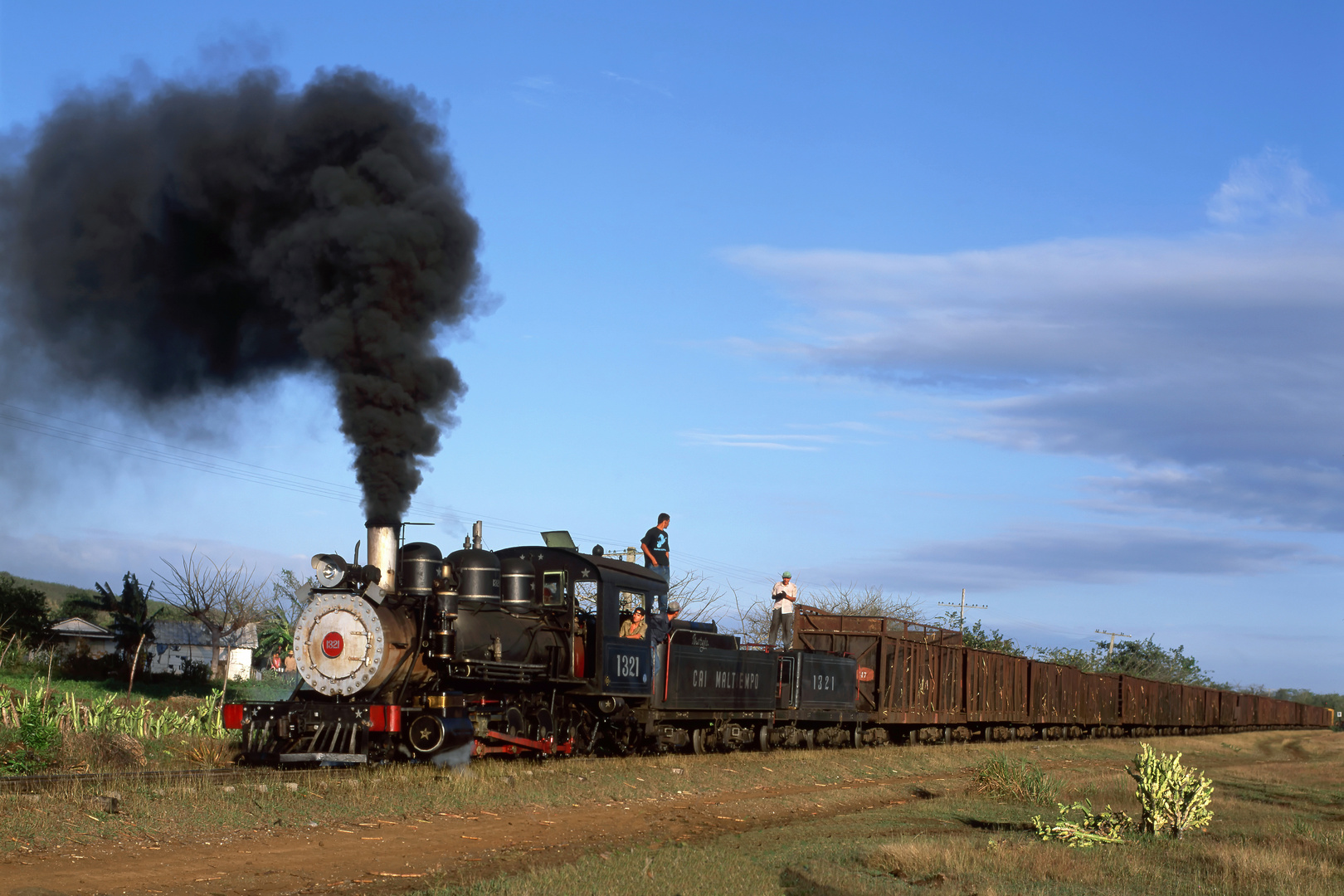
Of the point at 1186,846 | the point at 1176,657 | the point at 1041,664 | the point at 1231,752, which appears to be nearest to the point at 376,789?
the point at 1186,846

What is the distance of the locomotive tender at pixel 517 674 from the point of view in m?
14.5

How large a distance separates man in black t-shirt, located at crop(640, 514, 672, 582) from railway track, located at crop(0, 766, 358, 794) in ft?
22.1

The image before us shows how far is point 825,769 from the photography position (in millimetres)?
19734

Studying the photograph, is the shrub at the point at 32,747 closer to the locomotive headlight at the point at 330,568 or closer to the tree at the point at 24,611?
the locomotive headlight at the point at 330,568

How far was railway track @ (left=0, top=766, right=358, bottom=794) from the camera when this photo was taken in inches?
456

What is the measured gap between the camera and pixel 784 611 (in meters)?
24.7

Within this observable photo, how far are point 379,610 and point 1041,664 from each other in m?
25.8

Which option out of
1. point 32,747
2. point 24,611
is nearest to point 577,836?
point 32,747

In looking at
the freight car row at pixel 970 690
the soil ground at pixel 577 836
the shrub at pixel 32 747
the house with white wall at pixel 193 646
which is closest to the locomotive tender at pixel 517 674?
the freight car row at pixel 970 690

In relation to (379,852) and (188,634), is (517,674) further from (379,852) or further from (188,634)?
(188,634)

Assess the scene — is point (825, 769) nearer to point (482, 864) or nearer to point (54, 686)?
point (482, 864)

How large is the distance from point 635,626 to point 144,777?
7.56m

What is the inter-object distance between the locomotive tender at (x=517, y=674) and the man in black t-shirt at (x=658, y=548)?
0.34m

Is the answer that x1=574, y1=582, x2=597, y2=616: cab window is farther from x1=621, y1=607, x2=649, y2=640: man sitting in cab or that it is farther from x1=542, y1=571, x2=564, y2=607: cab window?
x1=621, y1=607, x2=649, y2=640: man sitting in cab
